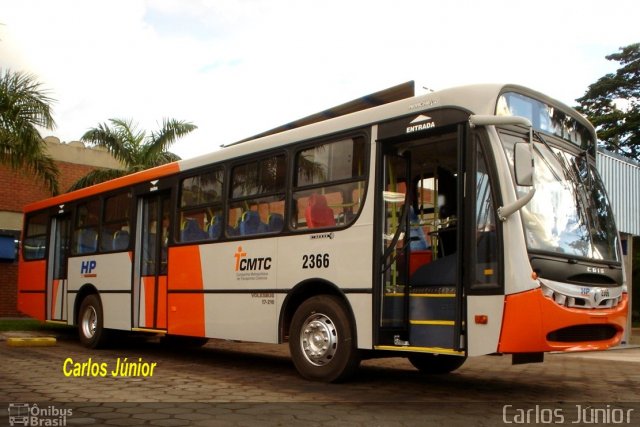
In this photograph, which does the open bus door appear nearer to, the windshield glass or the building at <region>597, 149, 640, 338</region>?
the windshield glass

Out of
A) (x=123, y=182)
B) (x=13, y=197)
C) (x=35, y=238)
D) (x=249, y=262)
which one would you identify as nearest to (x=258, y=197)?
(x=249, y=262)

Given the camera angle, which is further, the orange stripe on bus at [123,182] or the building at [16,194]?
the building at [16,194]

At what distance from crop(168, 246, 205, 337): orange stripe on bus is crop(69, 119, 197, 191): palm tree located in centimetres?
945

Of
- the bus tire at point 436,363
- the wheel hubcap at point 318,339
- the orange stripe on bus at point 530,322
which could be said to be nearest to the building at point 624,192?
the bus tire at point 436,363

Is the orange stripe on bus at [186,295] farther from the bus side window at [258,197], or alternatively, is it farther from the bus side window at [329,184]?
the bus side window at [329,184]

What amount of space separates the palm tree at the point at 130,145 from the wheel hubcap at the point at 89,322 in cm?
722

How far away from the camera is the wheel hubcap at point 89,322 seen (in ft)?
40.8

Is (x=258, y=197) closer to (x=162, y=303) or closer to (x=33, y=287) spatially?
(x=162, y=303)

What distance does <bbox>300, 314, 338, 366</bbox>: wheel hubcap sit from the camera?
783 centimetres

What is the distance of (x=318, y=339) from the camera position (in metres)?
7.96

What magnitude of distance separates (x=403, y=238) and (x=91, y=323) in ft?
23.5

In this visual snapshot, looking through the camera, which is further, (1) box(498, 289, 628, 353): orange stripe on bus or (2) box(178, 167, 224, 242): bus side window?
(2) box(178, 167, 224, 242): bus side window

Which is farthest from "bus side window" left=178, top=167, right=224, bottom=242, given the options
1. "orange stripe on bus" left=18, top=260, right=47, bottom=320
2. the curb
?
"orange stripe on bus" left=18, top=260, right=47, bottom=320

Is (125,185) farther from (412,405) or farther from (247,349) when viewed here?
(412,405)
